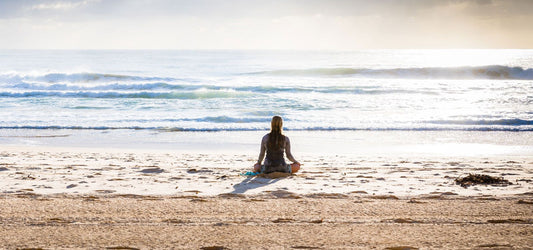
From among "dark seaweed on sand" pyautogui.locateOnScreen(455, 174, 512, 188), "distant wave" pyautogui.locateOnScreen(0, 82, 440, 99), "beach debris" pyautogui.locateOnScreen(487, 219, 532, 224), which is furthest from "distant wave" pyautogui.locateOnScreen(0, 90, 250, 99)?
"beach debris" pyautogui.locateOnScreen(487, 219, 532, 224)

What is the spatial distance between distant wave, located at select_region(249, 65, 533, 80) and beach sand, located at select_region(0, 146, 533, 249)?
1166 inches

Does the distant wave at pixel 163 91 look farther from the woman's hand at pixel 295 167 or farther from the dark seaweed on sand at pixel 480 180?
the dark seaweed on sand at pixel 480 180

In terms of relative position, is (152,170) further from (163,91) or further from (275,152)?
(163,91)

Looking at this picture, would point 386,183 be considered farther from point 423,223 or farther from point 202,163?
point 202,163

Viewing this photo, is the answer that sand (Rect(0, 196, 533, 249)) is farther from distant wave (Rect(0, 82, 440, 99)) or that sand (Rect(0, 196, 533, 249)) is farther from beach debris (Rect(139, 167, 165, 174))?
distant wave (Rect(0, 82, 440, 99))

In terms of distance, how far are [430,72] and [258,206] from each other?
34973 mm

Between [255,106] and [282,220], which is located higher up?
[255,106]

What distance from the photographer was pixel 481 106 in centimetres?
1870

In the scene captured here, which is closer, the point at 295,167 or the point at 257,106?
the point at 295,167

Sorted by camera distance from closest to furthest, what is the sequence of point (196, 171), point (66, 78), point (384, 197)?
point (384, 197) < point (196, 171) < point (66, 78)

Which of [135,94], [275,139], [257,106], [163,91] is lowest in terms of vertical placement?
[257,106]

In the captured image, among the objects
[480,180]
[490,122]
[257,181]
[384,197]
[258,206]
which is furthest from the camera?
[490,122]

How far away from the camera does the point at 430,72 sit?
36.5m

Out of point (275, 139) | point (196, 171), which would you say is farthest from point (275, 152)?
point (196, 171)
